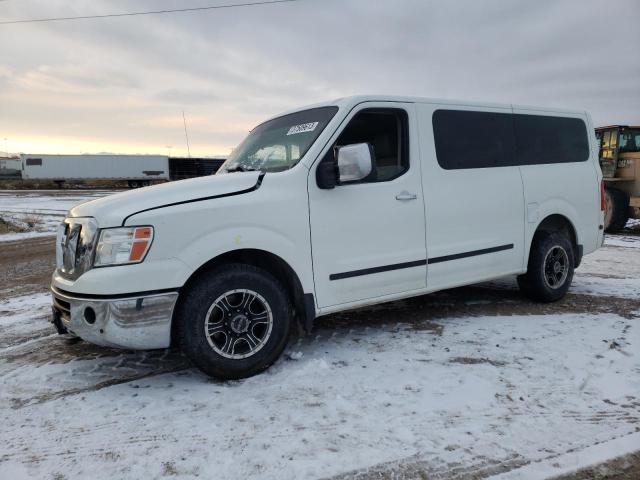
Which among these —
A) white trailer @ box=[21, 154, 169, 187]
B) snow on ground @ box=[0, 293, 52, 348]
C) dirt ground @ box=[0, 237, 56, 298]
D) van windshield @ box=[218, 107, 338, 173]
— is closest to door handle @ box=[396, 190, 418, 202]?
van windshield @ box=[218, 107, 338, 173]

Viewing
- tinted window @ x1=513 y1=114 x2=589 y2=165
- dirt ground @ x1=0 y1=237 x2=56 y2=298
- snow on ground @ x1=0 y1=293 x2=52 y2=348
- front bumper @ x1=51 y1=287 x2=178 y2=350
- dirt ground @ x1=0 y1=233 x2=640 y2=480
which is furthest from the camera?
dirt ground @ x1=0 y1=237 x2=56 y2=298

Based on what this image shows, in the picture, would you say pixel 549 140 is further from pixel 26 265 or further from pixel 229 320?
pixel 26 265

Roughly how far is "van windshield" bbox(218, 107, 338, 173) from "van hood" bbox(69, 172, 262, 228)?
379mm

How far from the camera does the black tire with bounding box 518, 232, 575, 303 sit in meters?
5.02

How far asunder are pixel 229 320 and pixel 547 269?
3.66 m

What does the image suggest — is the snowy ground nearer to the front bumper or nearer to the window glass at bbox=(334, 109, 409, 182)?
the front bumper

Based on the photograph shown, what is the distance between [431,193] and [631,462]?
2417 millimetres

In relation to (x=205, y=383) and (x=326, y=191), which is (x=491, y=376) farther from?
(x=205, y=383)

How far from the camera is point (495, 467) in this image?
2295mm

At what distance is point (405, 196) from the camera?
3.96 metres

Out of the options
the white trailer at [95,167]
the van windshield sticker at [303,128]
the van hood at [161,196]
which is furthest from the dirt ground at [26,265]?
the white trailer at [95,167]

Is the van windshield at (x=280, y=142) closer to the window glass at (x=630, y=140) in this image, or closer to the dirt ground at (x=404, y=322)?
the dirt ground at (x=404, y=322)

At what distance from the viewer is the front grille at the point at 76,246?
3090mm

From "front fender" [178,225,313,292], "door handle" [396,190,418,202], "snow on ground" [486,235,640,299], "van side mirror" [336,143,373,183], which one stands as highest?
"van side mirror" [336,143,373,183]
